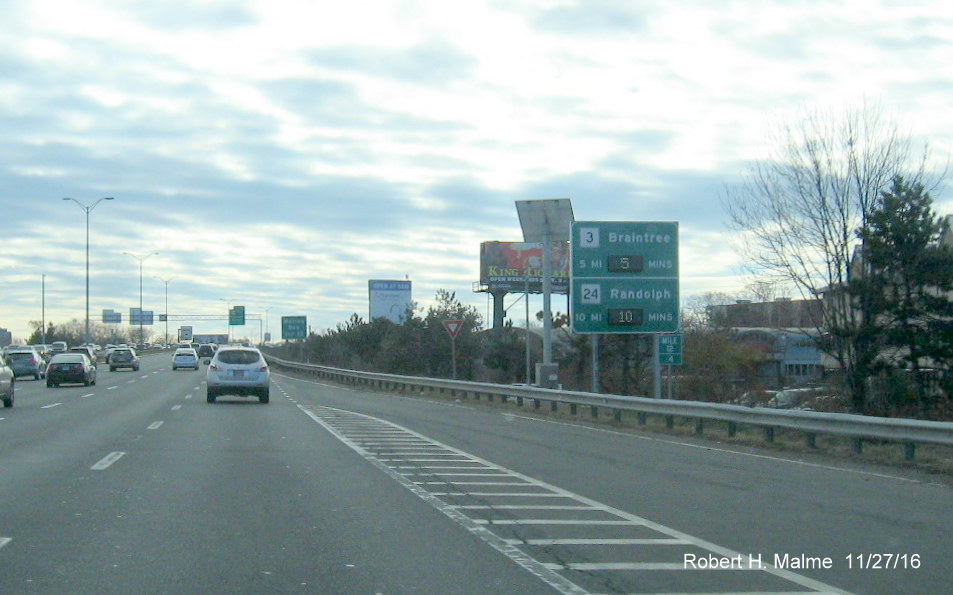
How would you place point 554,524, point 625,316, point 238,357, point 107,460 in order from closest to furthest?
point 554,524 → point 107,460 → point 625,316 → point 238,357

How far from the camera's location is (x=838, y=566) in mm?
7695

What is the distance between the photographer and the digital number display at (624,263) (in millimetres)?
26562

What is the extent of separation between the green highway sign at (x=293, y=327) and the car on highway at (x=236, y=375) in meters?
50.9

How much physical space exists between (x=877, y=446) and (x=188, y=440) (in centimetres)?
1174

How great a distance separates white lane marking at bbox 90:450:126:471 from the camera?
1382 centimetres

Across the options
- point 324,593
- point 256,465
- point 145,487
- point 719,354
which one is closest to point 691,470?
point 256,465

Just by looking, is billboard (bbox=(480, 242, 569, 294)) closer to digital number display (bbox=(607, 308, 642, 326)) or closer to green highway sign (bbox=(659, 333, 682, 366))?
digital number display (bbox=(607, 308, 642, 326))

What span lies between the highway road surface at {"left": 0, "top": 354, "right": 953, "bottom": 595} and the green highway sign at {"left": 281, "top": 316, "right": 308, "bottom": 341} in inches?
2483

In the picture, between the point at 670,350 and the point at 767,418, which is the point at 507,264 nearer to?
the point at 670,350

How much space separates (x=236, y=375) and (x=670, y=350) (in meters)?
12.9

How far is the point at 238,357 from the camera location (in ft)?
100

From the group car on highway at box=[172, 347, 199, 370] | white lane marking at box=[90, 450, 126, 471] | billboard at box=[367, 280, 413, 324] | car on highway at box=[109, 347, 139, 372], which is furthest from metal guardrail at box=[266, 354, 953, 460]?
billboard at box=[367, 280, 413, 324]

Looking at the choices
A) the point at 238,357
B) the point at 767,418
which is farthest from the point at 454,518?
the point at 238,357

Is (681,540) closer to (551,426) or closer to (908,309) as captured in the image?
(551,426)
